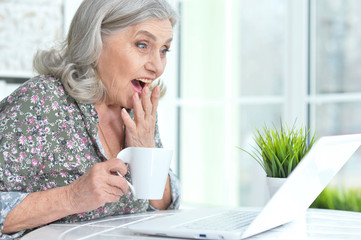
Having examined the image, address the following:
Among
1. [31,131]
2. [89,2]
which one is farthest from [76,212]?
[89,2]

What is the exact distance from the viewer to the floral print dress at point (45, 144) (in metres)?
1.28

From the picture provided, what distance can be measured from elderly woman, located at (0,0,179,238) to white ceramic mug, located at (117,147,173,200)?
0.09 feet

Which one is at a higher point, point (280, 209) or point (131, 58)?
point (131, 58)

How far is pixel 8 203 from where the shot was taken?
122cm

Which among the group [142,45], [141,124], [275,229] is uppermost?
[142,45]

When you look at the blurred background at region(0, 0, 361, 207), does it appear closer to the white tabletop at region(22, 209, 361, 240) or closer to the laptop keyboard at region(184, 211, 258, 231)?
the white tabletop at region(22, 209, 361, 240)

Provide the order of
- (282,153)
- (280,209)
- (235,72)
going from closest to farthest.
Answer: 1. (280,209)
2. (282,153)
3. (235,72)

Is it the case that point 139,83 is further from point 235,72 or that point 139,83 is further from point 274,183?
point 235,72

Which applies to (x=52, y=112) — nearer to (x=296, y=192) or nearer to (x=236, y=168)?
(x=296, y=192)

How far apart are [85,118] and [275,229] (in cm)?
Result: 66

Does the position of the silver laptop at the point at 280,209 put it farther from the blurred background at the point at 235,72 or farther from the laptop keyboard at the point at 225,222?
the blurred background at the point at 235,72

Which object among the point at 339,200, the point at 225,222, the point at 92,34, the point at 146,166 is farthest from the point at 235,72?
the point at 225,222

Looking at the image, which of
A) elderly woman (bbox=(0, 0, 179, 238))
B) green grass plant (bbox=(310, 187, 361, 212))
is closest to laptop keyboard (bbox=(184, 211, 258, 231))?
elderly woman (bbox=(0, 0, 179, 238))

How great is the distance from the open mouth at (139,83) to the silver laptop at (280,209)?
522 mm
